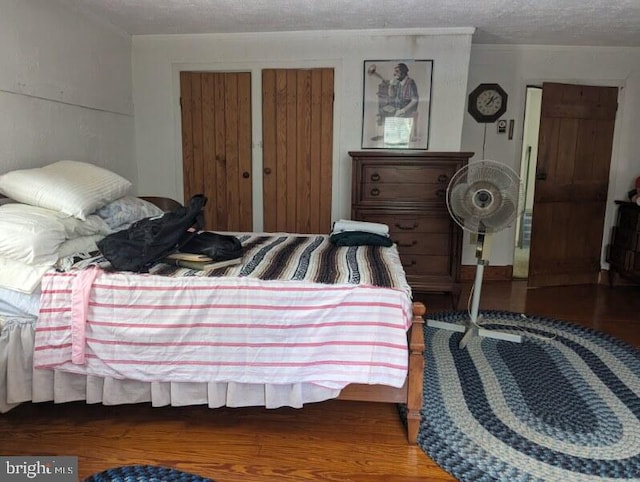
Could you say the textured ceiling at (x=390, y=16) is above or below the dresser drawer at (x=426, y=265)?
above

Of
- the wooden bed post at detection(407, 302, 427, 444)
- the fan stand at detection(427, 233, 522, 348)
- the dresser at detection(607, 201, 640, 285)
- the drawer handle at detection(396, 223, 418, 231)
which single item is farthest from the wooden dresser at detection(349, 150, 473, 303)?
the dresser at detection(607, 201, 640, 285)

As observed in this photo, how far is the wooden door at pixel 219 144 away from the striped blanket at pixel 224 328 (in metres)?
2.22

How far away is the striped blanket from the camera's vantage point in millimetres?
1794

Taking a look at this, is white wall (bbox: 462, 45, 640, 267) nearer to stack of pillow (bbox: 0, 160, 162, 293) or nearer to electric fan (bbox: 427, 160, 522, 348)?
electric fan (bbox: 427, 160, 522, 348)

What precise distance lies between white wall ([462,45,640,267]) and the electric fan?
161cm

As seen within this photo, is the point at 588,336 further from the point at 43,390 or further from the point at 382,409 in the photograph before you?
the point at 43,390

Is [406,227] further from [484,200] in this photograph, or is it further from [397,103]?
[397,103]

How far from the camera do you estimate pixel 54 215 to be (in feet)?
6.87

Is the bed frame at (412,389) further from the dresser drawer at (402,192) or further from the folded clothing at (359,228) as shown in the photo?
the dresser drawer at (402,192)

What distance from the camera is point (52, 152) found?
2.85 meters

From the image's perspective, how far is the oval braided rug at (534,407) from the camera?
70.7 inches

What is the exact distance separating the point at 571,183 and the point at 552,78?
0.95 meters

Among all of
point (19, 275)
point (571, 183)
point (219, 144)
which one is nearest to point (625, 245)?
point (571, 183)

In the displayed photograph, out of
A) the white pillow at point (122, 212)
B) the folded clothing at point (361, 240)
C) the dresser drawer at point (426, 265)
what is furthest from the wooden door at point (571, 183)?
Result: the white pillow at point (122, 212)
